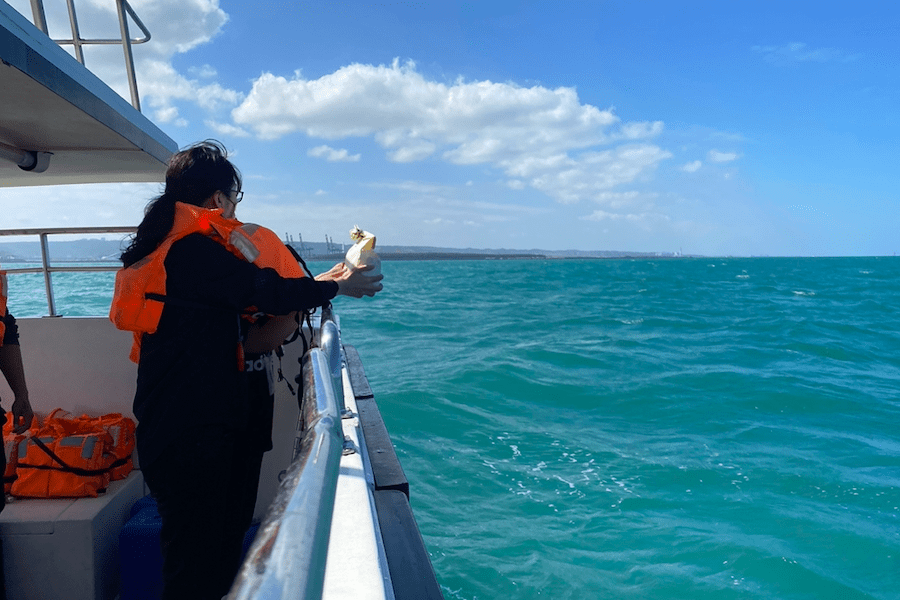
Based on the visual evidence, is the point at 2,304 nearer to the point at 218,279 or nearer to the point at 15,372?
the point at 15,372

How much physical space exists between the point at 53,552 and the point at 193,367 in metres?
1.47

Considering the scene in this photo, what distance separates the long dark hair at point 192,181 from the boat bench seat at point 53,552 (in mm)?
1370

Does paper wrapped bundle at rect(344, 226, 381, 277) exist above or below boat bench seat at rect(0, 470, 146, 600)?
above

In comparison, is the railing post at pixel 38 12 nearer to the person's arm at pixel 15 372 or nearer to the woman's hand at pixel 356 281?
the person's arm at pixel 15 372

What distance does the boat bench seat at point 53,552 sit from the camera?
92.4 inches

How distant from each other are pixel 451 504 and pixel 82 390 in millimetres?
3712

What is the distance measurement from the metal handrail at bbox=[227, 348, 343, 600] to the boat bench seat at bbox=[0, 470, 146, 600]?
212 centimetres

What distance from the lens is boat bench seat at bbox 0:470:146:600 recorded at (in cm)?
235

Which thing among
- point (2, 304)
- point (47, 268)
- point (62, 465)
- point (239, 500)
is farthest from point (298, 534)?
point (47, 268)

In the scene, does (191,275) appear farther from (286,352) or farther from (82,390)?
(82,390)

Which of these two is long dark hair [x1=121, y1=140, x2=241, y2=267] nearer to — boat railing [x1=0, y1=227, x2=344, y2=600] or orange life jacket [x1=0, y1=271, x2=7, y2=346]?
orange life jacket [x1=0, y1=271, x2=7, y2=346]

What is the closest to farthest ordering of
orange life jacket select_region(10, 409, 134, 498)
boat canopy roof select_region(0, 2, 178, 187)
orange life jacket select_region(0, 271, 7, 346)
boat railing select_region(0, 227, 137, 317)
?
boat canopy roof select_region(0, 2, 178, 187) → orange life jacket select_region(0, 271, 7, 346) → orange life jacket select_region(10, 409, 134, 498) → boat railing select_region(0, 227, 137, 317)

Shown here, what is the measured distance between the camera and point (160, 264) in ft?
5.27

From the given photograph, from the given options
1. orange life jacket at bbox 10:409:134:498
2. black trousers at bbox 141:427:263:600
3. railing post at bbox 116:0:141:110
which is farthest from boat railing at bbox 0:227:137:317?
black trousers at bbox 141:427:263:600
